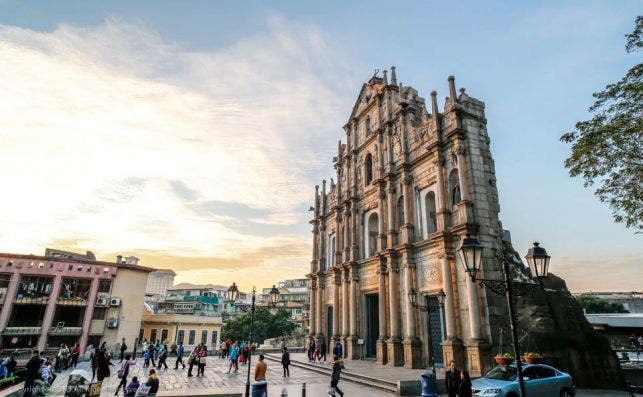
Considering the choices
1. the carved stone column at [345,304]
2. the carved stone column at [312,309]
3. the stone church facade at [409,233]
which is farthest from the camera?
the carved stone column at [312,309]

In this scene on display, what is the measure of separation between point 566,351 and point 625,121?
926 cm

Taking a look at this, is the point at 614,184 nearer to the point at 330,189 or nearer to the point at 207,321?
the point at 330,189

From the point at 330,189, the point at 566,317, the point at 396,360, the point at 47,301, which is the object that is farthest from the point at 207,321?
the point at 566,317

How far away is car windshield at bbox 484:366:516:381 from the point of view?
11.0 meters

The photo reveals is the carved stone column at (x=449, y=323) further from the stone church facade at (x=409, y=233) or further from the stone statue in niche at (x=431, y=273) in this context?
the stone statue in niche at (x=431, y=273)

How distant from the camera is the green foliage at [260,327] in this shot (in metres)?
50.2

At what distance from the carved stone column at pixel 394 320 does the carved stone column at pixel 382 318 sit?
335 millimetres

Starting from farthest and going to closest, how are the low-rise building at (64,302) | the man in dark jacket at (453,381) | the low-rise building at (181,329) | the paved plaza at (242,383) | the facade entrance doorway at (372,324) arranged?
the low-rise building at (181,329) < the low-rise building at (64,302) < the facade entrance doorway at (372,324) < the paved plaza at (242,383) < the man in dark jacket at (453,381)

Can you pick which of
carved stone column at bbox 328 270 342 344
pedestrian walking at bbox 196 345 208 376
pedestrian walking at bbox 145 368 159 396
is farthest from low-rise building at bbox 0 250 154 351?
pedestrian walking at bbox 145 368 159 396

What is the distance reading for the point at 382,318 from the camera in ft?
71.9

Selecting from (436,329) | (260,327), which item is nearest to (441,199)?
(436,329)

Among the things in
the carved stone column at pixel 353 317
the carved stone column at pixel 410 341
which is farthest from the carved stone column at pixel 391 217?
the carved stone column at pixel 353 317

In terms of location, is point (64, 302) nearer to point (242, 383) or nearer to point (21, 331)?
point (21, 331)

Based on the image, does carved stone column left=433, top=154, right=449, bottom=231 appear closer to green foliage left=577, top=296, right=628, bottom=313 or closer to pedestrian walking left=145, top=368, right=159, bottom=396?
pedestrian walking left=145, top=368, right=159, bottom=396
